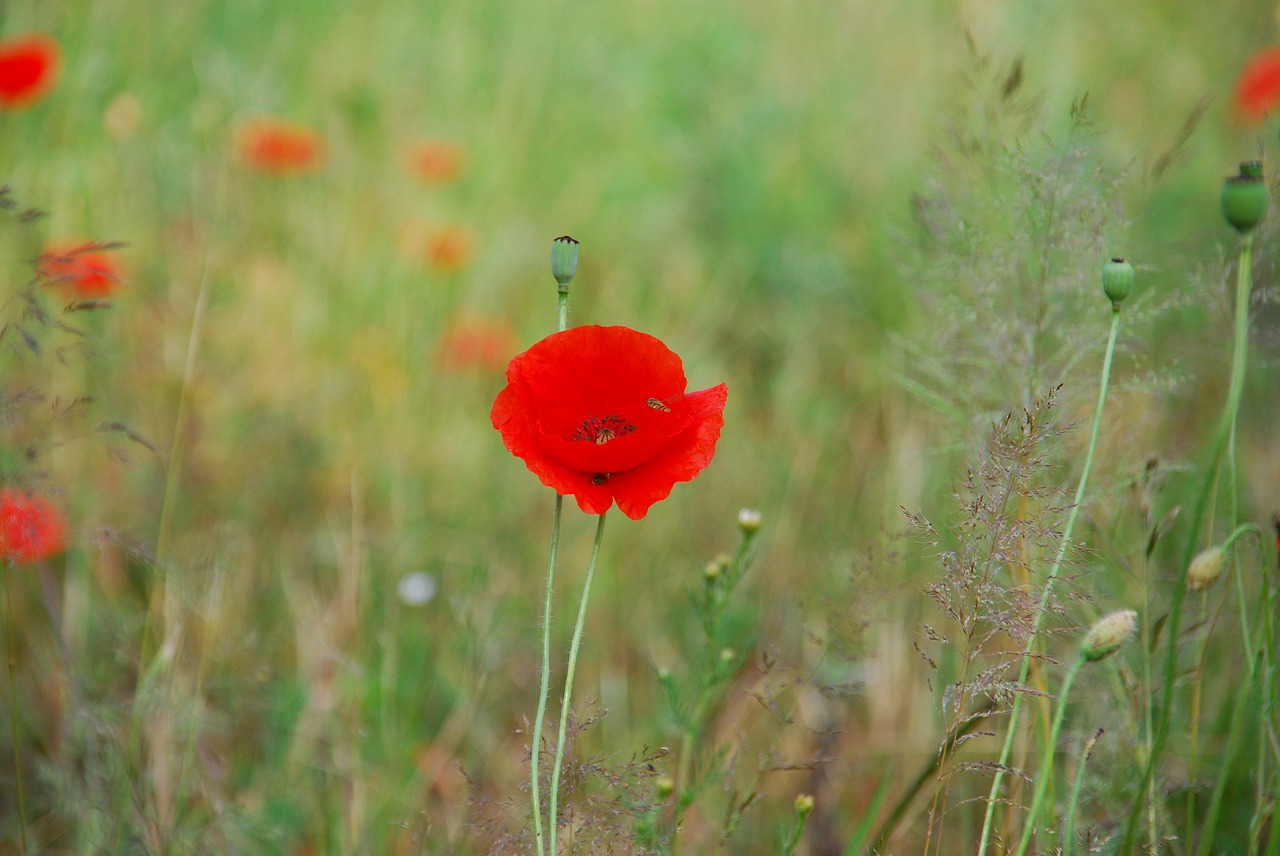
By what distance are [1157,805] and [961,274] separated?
2.39 feet

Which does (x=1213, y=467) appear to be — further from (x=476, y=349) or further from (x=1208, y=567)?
(x=476, y=349)

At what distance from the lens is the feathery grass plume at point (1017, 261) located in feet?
4.51

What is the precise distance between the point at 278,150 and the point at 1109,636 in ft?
7.72

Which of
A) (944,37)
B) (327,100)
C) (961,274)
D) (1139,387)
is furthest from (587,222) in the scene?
(1139,387)

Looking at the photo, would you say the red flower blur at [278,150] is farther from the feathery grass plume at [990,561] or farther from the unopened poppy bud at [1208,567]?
the unopened poppy bud at [1208,567]

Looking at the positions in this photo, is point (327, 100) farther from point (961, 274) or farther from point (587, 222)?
point (961, 274)

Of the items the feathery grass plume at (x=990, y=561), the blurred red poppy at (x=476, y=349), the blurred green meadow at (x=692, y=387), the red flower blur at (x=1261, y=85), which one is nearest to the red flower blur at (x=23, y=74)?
the blurred green meadow at (x=692, y=387)

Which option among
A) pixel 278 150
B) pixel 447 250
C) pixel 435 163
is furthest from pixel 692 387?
pixel 278 150

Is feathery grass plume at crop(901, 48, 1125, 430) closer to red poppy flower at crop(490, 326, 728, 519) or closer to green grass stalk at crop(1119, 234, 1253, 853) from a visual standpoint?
green grass stalk at crop(1119, 234, 1253, 853)

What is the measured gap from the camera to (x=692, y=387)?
8.70 feet

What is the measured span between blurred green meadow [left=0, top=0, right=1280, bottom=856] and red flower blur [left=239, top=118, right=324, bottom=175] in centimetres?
5

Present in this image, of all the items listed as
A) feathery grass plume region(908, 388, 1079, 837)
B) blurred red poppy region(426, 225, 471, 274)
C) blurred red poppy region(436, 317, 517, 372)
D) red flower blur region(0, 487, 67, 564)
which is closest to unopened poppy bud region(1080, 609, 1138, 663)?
feathery grass plume region(908, 388, 1079, 837)

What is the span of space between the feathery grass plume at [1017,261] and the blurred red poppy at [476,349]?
106 cm

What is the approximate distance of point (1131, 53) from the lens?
3686 mm
